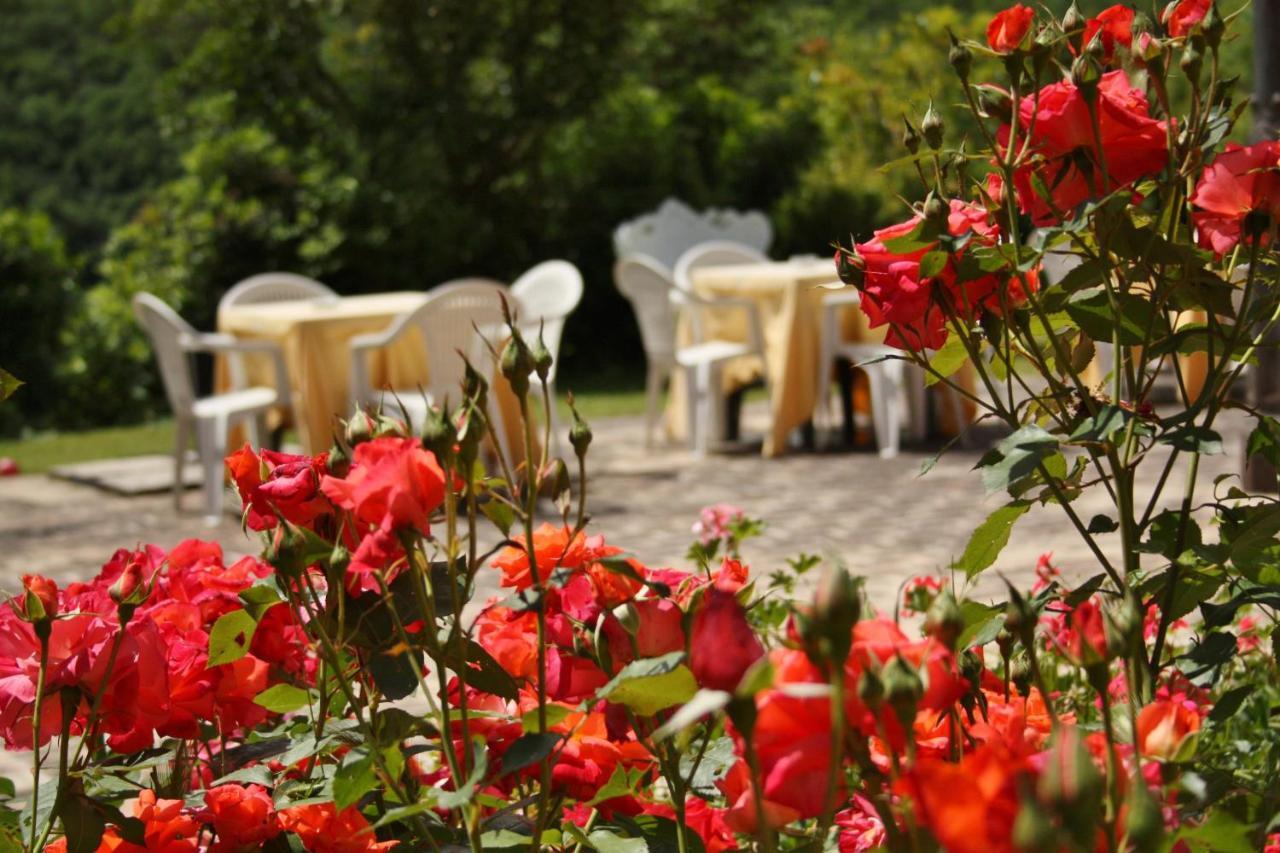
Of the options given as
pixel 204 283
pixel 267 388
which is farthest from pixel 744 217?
pixel 267 388

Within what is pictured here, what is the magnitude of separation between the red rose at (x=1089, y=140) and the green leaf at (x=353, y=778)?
0.50 metres

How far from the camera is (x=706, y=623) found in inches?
24.2

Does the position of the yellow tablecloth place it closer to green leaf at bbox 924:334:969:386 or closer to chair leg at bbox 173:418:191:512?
chair leg at bbox 173:418:191:512

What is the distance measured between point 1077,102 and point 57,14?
1887 cm

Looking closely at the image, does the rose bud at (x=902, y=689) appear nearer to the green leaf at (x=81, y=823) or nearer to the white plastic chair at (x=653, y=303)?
the green leaf at (x=81, y=823)

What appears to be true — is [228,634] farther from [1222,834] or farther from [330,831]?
[1222,834]

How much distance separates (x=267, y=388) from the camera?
642 centimetres

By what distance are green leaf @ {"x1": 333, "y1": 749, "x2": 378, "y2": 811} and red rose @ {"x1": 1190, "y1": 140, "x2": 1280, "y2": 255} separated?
58 cm

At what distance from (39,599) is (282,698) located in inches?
7.4

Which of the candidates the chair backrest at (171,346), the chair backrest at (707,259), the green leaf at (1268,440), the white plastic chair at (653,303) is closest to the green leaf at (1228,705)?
the green leaf at (1268,440)

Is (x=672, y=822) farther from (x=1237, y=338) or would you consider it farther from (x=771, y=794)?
(x=1237, y=338)

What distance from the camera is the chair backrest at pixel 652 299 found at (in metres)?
7.16

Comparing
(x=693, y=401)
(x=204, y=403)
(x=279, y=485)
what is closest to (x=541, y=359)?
(x=279, y=485)

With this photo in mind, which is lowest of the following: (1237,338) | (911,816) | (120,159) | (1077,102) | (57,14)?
(911,816)
